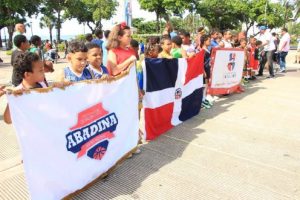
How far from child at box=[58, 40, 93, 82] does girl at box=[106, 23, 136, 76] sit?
699 mm

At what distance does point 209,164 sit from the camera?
4160mm

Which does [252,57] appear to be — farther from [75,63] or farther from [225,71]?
[75,63]

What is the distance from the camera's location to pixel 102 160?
11.9ft

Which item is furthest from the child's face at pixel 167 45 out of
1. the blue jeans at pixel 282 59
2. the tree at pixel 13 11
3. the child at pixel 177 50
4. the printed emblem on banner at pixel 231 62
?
the tree at pixel 13 11

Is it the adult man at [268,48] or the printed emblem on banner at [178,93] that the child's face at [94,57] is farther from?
the adult man at [268,48]

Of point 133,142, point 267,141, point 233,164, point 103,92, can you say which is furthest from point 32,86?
point 267,141

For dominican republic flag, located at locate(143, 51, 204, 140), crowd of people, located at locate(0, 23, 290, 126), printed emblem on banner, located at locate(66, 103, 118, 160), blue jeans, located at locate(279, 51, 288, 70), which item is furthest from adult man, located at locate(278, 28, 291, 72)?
printed emblem on banner, located at locate(66, 103, 118, 160)

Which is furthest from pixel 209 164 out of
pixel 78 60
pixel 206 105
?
pixel 206 105

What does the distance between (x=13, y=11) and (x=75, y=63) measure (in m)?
46.6

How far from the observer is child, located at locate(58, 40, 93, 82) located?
11.7 ft

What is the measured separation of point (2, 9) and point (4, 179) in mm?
46982

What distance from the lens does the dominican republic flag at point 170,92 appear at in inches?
191

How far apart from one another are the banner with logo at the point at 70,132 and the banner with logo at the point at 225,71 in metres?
3.91

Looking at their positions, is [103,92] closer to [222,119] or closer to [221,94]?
[222,119]
